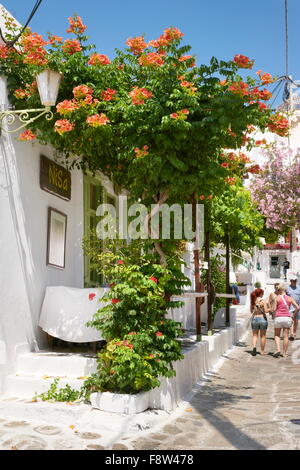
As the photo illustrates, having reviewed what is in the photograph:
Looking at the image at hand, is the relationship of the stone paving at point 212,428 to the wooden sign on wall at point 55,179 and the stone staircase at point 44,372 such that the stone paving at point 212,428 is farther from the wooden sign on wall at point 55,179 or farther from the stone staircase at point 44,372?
the wooden sign on wall at point 55,179

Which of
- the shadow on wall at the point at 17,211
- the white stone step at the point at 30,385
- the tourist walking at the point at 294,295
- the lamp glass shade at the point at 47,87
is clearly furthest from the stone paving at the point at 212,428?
the tourist walking at the point at 294,295

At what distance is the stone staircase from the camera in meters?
6.62

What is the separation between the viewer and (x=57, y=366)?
6.92 meters

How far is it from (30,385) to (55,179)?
128 inches

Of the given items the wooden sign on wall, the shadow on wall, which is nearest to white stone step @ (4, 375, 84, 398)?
the shadow on wall

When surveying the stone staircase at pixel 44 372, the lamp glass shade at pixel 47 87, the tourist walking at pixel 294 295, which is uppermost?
the lamp glass shade at pixel 47 87

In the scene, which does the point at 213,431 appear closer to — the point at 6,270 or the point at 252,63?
the point at 6,270

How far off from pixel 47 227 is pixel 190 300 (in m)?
7.43

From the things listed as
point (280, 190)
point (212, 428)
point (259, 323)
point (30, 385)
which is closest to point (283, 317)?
point (259, 323)

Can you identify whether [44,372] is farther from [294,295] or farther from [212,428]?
[294,295]

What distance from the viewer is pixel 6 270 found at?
689cm

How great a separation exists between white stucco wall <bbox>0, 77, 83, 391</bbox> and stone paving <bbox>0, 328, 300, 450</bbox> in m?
1.45

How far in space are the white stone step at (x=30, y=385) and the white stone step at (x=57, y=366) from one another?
0.57ft

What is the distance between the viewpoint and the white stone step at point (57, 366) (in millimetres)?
6906
